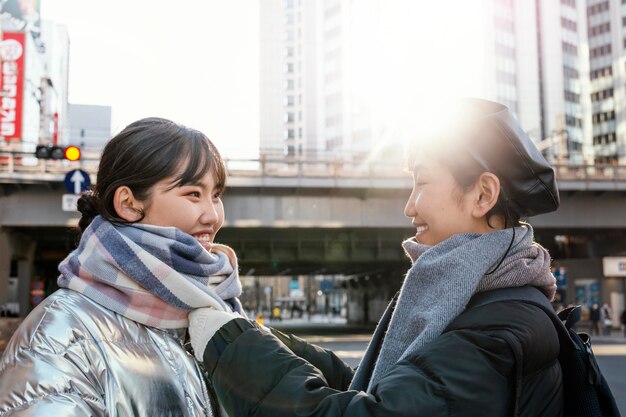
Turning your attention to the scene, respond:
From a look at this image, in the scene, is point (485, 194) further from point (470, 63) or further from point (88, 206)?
point (470, 63)

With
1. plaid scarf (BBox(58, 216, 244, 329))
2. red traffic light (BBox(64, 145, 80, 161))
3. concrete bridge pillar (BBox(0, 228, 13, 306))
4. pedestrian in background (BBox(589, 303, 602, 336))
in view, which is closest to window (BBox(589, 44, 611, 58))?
pedestrian in background (BBox(589, 303, 602, 336))

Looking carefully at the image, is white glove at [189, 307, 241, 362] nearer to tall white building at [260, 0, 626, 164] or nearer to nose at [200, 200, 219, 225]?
nose at [200, 200, 219, 225]

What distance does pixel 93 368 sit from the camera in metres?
1.93

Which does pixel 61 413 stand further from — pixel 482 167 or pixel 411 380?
pixel 482 167

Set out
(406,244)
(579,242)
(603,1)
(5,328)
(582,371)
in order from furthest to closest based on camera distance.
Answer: (603,1)
(579,242)
(5,328)
(406,244)
(582,371)

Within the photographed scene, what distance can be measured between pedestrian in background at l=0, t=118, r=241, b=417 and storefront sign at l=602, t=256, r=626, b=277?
3999 centimetres

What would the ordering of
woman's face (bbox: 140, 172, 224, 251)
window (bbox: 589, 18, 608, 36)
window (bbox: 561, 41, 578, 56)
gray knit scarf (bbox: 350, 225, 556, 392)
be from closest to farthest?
gray knit scarf (bbox: 350, 225, 556, 392) < woman's face (bbox: 140, 172, 224, 251) < window (bbox: 561, 41, 578, 56) < window (bbox: 589, 18, 608, 36)

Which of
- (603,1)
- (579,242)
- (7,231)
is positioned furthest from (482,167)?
(603,1)

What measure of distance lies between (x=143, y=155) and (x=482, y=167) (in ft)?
3.53

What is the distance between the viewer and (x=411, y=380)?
1.67 meters

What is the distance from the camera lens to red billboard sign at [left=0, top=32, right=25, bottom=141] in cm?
4262

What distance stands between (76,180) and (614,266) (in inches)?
1303

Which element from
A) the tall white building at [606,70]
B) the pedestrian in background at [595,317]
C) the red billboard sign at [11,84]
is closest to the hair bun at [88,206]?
the pedestrian in background at [595,317]

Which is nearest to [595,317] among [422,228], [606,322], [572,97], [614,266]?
[606,322]
